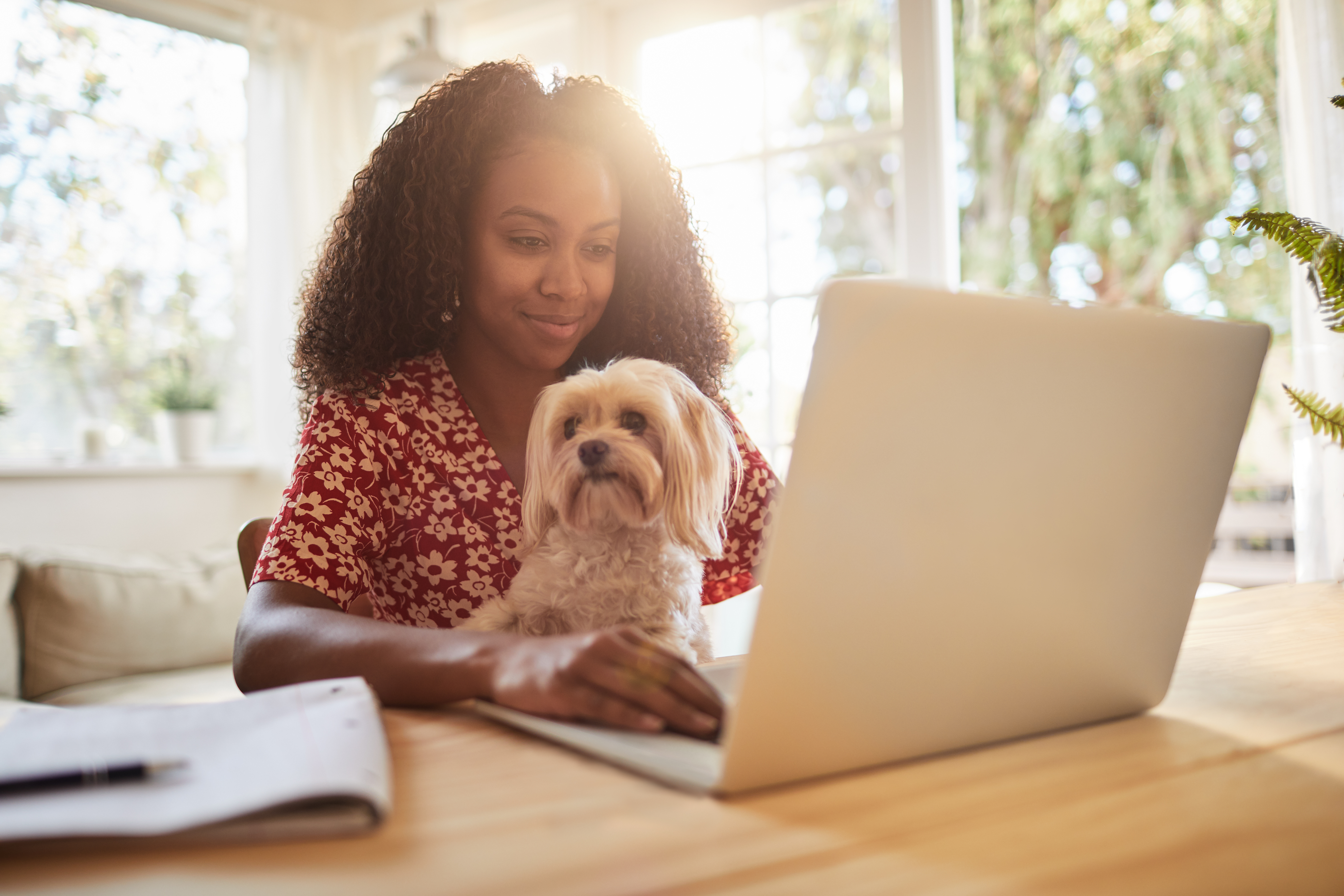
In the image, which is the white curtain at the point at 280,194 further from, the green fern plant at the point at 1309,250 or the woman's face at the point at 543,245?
the green fern plant at the point at 1309,250

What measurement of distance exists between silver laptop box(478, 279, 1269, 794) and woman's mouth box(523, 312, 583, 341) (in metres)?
0.79

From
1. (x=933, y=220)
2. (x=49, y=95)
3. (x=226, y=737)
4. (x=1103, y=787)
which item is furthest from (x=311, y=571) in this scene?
(x=49, y=95)

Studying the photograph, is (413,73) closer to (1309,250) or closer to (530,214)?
(530,214)

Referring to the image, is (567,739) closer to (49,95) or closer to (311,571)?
(311,571)

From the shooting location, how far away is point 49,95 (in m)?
3.62

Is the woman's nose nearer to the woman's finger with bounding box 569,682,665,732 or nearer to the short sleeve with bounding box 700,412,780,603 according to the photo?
the short sleeve with bounding box 700,412,780,603

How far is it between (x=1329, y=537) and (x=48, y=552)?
11.5ft

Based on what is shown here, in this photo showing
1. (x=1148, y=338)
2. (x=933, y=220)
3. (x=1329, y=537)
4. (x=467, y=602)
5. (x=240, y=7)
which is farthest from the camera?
(x=240, y=7)

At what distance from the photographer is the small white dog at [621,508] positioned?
4.13 feet

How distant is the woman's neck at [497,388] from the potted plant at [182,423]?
9.09ft

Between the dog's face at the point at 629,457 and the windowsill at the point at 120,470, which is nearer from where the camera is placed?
the dog's face at the point at 629,457

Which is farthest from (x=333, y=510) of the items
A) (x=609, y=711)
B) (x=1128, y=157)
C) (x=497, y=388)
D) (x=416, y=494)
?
(x=1128, y=157)

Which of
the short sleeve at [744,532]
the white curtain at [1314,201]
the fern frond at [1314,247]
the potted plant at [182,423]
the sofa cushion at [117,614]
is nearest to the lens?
the fern frond at [1314,247]

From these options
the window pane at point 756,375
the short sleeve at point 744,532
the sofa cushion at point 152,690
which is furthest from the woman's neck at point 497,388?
the window pane at point 756,375
